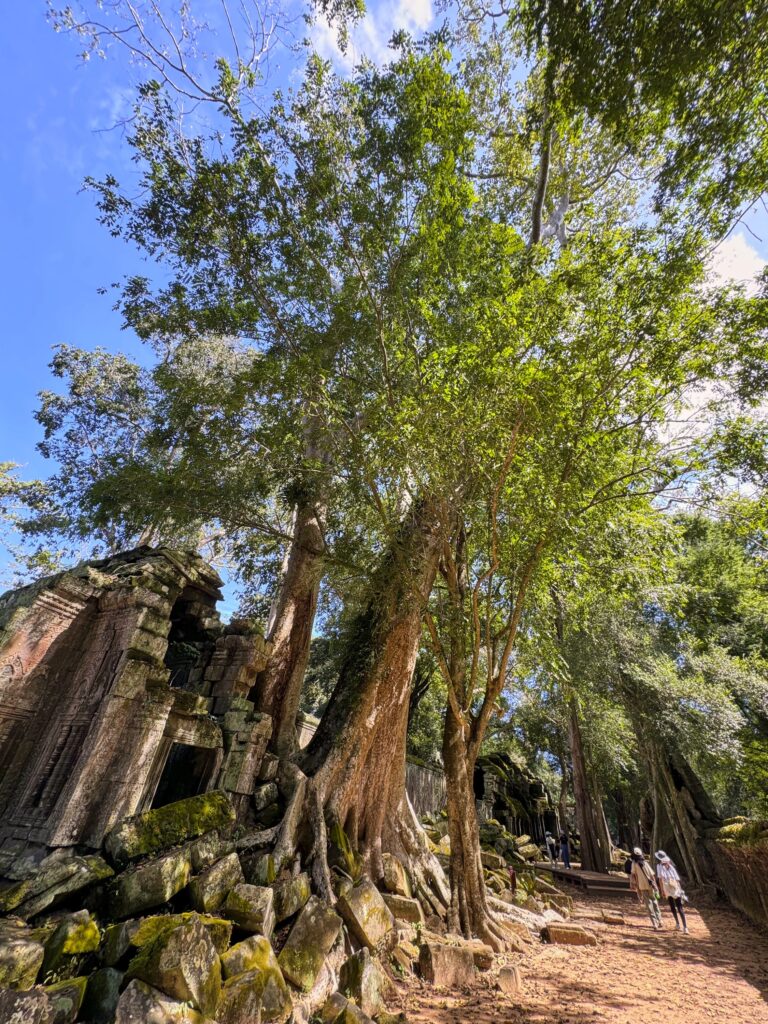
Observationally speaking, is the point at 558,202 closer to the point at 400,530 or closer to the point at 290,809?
the point at 400,530

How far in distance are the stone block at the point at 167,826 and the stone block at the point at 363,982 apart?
1.89m

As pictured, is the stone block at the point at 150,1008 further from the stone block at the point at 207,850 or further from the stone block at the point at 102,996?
the stone block at the point at 207,850

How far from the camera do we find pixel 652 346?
21.9 ft

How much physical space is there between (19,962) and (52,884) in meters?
0.95

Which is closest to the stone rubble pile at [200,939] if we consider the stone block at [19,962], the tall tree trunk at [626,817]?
the stone block at [19,962]

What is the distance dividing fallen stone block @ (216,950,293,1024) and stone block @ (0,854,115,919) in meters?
1.54

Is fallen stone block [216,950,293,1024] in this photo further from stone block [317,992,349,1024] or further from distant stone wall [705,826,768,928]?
distant stone wall [705,826,768,928]

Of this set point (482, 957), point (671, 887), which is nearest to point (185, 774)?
point (482, 957)

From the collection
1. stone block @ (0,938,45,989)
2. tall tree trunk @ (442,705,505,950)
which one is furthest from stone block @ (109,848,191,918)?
tall tree trunk @ (442,705,505,950)

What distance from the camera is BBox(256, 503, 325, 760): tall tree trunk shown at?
792 centimetres

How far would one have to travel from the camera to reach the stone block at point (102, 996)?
10.5 feet

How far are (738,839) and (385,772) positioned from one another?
9505 millimetres

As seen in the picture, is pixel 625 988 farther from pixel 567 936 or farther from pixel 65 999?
pixel 65 999

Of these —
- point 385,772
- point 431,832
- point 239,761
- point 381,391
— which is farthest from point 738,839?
point 381,391
